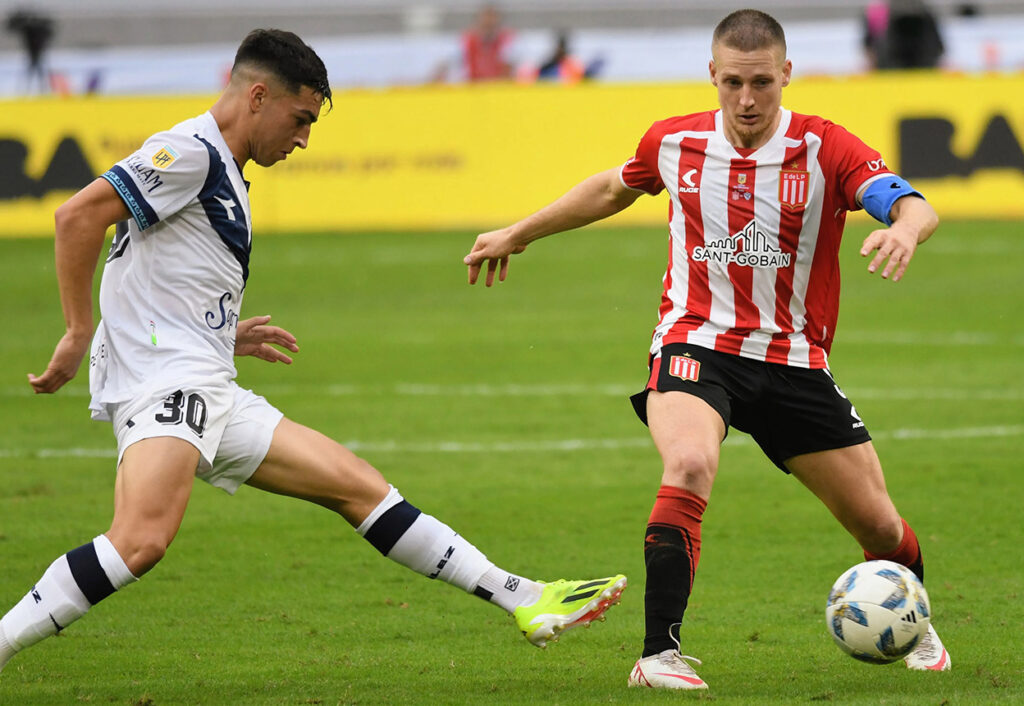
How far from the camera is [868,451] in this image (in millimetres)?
5703

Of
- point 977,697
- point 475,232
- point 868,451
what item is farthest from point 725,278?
point 475,232

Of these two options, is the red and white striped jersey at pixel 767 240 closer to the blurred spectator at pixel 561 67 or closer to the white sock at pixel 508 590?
the white sock at pixel 508 590

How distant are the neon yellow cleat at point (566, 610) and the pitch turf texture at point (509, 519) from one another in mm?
200

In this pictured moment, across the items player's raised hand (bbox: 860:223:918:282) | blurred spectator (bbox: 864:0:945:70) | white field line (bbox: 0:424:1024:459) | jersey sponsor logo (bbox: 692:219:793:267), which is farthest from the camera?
blurred spectator (bbox: 864:0:945:70)

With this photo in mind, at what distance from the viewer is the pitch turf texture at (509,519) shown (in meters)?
5.71

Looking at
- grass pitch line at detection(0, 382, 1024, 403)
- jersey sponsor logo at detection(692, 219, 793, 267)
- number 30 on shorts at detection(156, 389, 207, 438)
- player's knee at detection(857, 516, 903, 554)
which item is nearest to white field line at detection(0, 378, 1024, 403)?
grass pitch line at detection(0, 382, 1024, 403)

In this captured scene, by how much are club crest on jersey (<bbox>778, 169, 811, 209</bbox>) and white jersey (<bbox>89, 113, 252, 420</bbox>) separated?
1.90 m

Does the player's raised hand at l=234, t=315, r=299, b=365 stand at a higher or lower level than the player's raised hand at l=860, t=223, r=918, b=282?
lower

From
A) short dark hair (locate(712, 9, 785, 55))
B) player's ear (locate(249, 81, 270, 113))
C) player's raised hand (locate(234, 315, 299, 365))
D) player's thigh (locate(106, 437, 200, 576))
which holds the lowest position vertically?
player's thigh (locate(106, 437, 200, 576))

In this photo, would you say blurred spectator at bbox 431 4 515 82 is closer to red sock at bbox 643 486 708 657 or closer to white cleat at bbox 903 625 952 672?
white cleat at bbox 903 625 952 672

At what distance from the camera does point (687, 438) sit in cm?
539

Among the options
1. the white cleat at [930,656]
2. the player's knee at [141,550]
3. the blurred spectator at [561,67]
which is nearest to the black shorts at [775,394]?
the white cleat at [930,656]

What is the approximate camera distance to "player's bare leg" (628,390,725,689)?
5.29 metres

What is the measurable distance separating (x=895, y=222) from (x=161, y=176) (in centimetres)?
239
